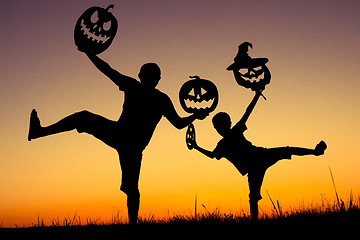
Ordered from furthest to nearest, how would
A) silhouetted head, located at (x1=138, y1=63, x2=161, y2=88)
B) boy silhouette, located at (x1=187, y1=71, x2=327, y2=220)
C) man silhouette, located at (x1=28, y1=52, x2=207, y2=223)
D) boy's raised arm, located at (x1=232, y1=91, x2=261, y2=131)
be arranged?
boy silhouette, located at (x1=187, y1=71, x2=327, y2=220) < boy's raised arm, located at (x1=232, y1=91, x2=261, y2=131) < silhouetted head, located at (x1=138, y1=63, x2=161, y2=88) < man silhouette, located at (x1=28, y1=52, x2=207, y2=223)

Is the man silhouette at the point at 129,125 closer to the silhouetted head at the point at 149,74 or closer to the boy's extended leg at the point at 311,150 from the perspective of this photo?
the silhouetted head at the point at 149,74

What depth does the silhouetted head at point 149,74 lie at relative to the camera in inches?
279

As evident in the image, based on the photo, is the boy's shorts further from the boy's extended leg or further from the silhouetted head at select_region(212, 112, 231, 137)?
the silhouetted head at select_region(212, 112, 231, 137)

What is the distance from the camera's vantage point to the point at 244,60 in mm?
8492

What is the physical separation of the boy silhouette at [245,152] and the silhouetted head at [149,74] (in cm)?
194

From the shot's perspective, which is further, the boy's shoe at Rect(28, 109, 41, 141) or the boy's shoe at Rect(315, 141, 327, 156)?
the boy's shoe at Rect(315, 141, 327, 156)

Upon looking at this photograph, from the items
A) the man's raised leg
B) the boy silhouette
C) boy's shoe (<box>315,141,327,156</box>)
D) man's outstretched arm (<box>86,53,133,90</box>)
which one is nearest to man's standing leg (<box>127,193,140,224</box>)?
the man's raised leg

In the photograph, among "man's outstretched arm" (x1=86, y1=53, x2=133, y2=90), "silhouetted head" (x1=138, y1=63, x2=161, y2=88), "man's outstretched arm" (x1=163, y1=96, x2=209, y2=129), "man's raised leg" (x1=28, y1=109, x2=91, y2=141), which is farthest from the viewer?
"man's outstretched arm" (x1=163, y1=96, x2=209, y2=129)

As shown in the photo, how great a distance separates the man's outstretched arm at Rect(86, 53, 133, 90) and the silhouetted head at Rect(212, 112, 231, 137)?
2376mm

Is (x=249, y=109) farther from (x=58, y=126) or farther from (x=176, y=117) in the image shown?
(x=58, y=126)

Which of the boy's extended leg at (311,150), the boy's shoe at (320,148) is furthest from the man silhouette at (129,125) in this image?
the boy's shoe at (320,148)

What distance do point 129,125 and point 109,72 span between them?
84 cm

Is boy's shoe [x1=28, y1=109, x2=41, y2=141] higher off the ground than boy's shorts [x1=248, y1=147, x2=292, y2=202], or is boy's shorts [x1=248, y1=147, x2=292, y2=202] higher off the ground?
boy's shoe [x1=28, y1=109, x2=41, y2=141]

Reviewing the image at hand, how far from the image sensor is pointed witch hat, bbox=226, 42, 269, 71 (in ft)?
27.8
